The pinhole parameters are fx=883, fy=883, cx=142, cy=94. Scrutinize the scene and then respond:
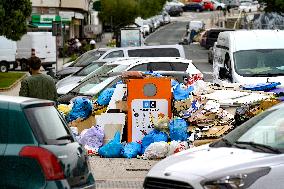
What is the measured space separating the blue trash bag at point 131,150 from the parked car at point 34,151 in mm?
6104

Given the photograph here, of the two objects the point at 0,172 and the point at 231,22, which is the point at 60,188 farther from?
the point at 231,22

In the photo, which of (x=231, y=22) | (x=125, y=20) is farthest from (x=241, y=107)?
(x=231, y=22)

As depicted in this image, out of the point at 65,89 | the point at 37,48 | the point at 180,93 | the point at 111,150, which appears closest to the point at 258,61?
the point at 180,93

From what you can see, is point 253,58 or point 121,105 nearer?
point 121,105

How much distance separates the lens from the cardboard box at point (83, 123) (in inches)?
664

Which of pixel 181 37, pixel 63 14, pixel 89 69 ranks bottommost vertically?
pixel 181 37

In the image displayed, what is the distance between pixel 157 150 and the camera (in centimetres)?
1512

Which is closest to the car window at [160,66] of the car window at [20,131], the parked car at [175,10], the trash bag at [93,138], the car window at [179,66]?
the car window at [179,66]

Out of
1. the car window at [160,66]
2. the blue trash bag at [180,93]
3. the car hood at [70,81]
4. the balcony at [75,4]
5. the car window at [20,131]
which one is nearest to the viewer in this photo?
the car window at [20,131]

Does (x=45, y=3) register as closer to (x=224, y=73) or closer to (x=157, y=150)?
(x=224, y=73)

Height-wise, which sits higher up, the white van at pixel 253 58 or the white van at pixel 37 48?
the white van at pixel 253 58

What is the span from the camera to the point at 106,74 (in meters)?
21.3

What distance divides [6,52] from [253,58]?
96.3ft

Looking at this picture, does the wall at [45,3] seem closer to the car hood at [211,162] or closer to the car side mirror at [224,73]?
the car side mirror at [224,73]
